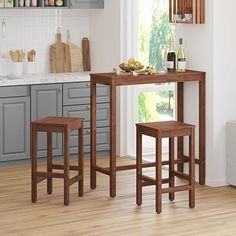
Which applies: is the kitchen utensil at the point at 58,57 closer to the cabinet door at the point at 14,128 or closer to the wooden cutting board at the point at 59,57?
the wooden cutting board at the point at 59,57

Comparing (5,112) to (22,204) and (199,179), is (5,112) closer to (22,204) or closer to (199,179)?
(22,204)

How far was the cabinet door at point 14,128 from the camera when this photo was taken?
7520 millimetres

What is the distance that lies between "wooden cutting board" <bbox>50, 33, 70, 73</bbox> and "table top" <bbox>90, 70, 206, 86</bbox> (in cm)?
176

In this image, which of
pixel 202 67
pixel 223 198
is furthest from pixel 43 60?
pixel 223 198

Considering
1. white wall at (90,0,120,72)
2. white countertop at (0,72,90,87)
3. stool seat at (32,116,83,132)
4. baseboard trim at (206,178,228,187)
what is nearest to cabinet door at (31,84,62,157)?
white countertop at (0,72,90,87)

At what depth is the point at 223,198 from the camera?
6.33m

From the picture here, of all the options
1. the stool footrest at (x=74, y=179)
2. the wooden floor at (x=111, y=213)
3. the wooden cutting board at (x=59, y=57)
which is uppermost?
the wooden cutting board at (x=59, y=57)

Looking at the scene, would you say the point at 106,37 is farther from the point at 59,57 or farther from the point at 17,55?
the point at 17,55

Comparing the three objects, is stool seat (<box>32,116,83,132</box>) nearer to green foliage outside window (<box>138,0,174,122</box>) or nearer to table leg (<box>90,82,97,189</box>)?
table leg (<box>90,82,97,189</box>)

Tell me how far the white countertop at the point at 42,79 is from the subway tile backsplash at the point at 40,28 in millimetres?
297

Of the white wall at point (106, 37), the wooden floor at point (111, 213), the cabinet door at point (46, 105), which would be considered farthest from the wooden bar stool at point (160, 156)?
the white wall at point (106, 37)

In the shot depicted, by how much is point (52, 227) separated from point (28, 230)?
180 millimetres

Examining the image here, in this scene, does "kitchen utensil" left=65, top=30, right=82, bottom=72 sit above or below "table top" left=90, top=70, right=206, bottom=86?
above

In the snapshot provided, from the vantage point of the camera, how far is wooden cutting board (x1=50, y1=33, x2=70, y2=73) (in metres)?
8.31
